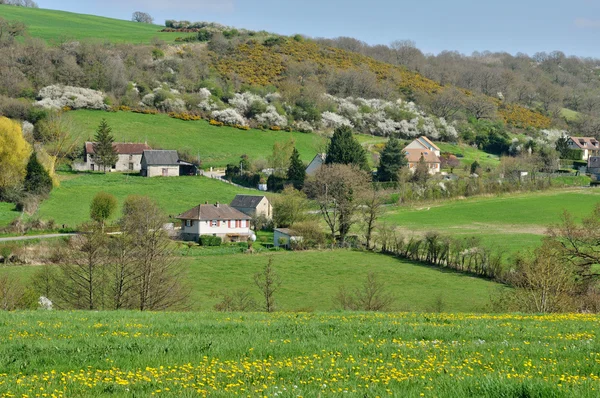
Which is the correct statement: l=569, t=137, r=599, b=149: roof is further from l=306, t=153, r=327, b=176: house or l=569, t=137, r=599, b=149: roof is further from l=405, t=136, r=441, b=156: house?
l=306, t=153, r=327, b=176: house

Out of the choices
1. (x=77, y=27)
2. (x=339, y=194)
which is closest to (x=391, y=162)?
(x=339, y=194)

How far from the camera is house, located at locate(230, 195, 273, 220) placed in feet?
224

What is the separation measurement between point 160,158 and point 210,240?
3014 cm

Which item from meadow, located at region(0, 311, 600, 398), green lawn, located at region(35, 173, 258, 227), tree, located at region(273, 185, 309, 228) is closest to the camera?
meadow, located at region(0, 311, 600, 398)

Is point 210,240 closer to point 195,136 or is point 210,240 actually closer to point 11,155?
point 11,155

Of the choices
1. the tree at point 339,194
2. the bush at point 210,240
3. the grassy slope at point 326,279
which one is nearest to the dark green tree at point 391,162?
the tree at point 339,194

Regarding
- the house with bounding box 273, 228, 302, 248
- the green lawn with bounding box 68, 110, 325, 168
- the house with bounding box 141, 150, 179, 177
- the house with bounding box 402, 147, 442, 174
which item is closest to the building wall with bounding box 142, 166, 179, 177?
the house with bounding box 141, 150, 179, 177

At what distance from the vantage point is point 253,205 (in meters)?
68.4

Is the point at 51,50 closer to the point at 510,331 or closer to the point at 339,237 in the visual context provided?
the point at 339,237

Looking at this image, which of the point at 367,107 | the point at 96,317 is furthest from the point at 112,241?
the point at 367,107

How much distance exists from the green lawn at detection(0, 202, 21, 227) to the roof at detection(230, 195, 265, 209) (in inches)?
848

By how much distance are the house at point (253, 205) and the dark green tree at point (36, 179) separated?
19173 millimetres

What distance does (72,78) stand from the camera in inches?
4466

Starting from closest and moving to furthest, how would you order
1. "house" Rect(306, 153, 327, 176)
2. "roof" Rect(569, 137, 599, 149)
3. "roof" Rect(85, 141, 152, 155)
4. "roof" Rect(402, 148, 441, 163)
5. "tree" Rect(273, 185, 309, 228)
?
"tree" Rect(273, 185, 309, 228)
"roof" Rect(85, 141, 152, 155)
"house" Rect(306, 153, 327, 176)
"roof" Rect(402, 148, 441, 163)
"roof" Rect(569, 137, 599, 149)
